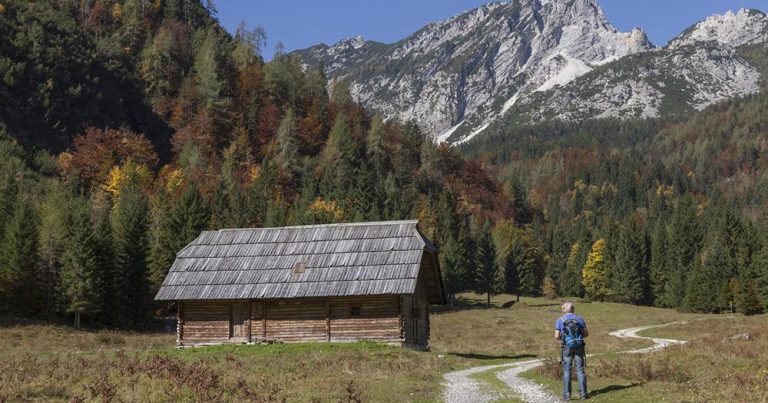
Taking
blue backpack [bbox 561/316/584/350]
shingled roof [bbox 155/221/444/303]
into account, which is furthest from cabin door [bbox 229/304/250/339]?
blue backpack [bbox 561/316/584/350]

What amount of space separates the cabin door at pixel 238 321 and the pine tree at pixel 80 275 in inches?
798

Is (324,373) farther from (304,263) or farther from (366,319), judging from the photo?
(304,263)

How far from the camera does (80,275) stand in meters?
57.8

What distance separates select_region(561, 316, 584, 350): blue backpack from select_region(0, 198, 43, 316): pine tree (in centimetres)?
5174

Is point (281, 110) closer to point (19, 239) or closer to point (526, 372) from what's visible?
point (19, 239)

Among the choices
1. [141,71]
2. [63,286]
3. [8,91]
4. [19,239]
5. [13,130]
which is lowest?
[63,286]

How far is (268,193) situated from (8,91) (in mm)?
43379

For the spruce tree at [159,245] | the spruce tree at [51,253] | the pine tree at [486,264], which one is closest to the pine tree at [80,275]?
the spruce tree at [51,253]

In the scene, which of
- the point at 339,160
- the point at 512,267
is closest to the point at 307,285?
the point at 512,267

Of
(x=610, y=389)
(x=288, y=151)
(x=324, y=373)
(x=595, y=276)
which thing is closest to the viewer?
(x=610, y=389)

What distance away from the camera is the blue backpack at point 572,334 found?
18.6 meters

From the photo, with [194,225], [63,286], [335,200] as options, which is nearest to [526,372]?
[63,286]

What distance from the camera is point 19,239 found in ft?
191

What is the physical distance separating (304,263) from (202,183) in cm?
7389
